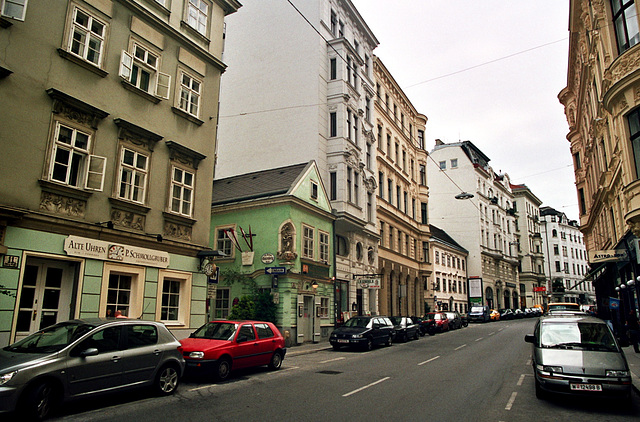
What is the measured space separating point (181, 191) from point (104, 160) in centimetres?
332

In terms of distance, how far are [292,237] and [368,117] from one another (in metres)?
15.6

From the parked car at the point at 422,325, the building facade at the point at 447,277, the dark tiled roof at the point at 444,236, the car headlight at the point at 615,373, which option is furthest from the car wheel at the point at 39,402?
the dark tiled roof at the point at 444,236

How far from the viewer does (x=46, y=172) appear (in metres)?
11.6

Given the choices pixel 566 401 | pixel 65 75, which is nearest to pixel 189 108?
pixel 65 75

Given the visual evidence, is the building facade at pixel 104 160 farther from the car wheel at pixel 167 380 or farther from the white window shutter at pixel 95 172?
the car wheel at pixel 167 380

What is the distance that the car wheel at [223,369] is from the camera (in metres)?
11.6

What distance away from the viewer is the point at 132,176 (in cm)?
1413

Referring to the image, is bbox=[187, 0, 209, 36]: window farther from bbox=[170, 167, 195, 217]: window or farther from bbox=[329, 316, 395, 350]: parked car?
bbox=[329, 316, 395, 350]: parked car

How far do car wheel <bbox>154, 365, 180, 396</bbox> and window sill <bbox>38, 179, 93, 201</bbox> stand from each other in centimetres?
570

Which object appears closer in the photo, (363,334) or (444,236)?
(363,334)

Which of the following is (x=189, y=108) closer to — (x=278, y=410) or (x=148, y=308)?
(x=148, y=308)

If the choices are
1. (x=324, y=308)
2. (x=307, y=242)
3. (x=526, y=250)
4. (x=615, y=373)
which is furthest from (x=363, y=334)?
(x=526, y=250)

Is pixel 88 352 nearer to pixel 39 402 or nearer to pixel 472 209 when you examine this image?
pixel 39 402

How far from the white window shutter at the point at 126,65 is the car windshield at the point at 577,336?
13757mm
